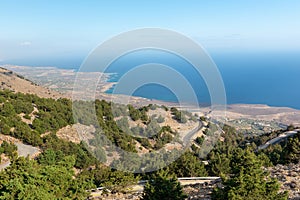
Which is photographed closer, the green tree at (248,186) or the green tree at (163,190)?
the green tree at (248,186)

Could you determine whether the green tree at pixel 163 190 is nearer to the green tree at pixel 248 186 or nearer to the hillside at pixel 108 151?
the hillside at pixel 108 151

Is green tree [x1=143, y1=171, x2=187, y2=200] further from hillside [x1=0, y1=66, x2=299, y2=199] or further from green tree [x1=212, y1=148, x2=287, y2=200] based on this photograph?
green tree [x1=212, y1=148, x2=287, y2=200]

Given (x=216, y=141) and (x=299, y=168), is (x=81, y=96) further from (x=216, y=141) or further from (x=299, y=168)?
(x=299, y=168)

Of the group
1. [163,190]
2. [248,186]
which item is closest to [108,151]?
[163,190]

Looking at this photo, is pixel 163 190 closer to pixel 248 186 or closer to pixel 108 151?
pixel 248 186

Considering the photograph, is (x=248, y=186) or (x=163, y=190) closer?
(x=248, y=186)

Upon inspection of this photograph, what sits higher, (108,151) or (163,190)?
(163,190)

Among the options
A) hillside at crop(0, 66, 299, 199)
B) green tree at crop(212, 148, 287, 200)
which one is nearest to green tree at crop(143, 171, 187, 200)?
hillside at crop(0, 66, 299, 199)

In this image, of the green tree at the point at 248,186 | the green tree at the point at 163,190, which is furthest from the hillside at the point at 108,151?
the green tree at the point at 163,190

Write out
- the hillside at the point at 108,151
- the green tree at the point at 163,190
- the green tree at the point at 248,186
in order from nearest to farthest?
the green tree at the point at 248,186 < the hillside at the point at 108,151 < the green tree at the point at 163,190

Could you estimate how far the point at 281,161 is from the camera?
22.4m

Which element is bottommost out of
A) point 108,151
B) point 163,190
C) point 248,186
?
point 108,151

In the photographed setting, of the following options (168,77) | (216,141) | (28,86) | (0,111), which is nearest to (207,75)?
(168,77)

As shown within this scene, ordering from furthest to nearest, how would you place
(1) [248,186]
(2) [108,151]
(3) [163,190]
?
(2) [108,151] → (3) [163,190] → (1) [248,186]
